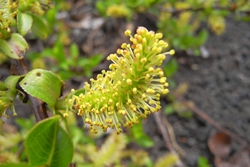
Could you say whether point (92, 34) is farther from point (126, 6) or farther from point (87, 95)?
point (87, 95)

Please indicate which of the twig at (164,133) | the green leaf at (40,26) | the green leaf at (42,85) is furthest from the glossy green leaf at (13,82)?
the twig at (164,133)

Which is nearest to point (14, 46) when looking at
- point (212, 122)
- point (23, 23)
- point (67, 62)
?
point (23, 23)

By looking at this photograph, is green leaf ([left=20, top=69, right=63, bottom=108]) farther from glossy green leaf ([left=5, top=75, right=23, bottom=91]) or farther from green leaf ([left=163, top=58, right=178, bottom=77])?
green leaf ([left=163, top=58, right=178, bottom=77])

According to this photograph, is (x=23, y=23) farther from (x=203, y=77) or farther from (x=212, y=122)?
(x=203, y=77)

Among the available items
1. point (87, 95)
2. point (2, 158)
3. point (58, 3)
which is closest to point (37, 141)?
point (87, 95)

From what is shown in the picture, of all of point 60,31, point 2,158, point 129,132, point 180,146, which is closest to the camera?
point 2,158

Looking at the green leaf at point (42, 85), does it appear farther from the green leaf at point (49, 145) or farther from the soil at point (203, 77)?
the soil at point (203, 77)
